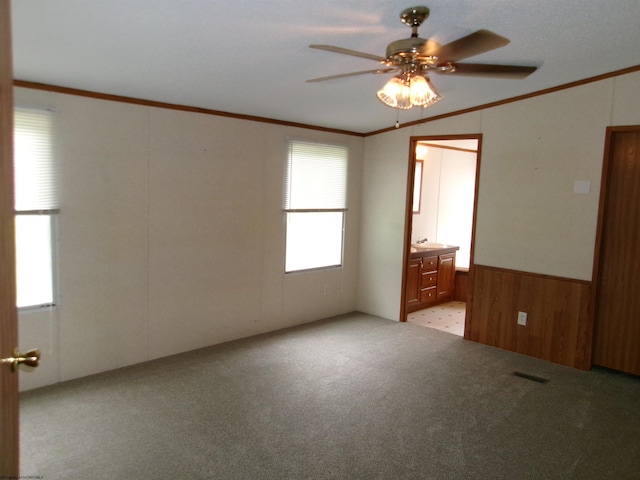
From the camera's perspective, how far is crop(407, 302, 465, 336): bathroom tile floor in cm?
526

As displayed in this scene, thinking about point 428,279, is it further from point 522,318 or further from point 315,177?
point 315,177

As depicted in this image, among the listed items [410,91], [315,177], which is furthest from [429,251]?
[410,91]

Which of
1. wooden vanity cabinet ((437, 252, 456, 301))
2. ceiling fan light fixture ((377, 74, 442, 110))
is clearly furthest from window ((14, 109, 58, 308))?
wooden vanity cabinet ((437, 252, 456, 301))

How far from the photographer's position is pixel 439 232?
691 cm

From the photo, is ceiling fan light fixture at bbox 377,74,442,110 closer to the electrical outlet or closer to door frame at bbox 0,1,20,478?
door frame at bbox 0,1,20,478

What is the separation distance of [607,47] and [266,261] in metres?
3.38

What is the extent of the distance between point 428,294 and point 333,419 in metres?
3.30

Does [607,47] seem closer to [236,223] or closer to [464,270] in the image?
[236,223]

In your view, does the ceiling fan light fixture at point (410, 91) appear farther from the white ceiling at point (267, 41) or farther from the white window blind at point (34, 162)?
the white window blind at point (34, 162)

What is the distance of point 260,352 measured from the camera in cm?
420

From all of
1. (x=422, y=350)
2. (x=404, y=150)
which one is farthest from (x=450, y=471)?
(x=404, y=150)

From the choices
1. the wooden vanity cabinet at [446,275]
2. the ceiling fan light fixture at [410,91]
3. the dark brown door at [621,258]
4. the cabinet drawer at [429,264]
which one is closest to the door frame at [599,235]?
the dark brown door at [621,258]

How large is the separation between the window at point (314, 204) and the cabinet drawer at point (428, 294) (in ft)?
3.98

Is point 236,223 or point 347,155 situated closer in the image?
point 236,223
